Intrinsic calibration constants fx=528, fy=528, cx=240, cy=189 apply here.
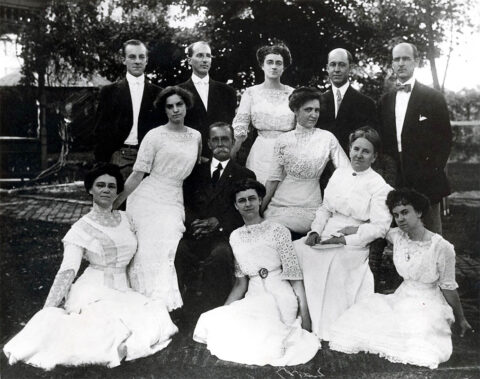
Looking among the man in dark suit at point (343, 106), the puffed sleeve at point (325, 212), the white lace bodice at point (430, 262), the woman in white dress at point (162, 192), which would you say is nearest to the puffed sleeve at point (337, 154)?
the puffed sleeve at point (325, 212)

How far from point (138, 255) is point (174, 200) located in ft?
1.48

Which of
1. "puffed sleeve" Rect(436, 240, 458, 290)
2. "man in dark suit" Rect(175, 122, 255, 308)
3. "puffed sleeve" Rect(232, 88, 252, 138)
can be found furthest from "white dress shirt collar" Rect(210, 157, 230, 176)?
"puffed sleeve" Rect(436, 240, 458, 290)

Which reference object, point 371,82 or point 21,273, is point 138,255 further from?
point 371,82

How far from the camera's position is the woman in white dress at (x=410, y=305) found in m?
2.82

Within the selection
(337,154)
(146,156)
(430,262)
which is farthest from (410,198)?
(146,156)

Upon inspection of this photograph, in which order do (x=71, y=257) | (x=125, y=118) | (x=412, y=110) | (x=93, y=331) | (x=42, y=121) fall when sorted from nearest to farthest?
(x=93, y=331), (x=71, y=257), (x=412, y=110), (x=125, y=118), (x=42, y=121)

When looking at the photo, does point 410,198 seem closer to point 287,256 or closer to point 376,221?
point 376,221

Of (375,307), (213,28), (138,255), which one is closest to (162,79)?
(213,28)

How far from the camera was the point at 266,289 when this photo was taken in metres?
3.15

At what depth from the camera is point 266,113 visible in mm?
3762

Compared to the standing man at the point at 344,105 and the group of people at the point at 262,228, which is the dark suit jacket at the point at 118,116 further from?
the standing man at the point at 344,105

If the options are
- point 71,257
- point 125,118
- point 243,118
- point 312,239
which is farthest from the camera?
point 125,118

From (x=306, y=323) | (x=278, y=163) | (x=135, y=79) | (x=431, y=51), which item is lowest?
(x=306, y=323)

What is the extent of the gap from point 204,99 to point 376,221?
5.34 ft
